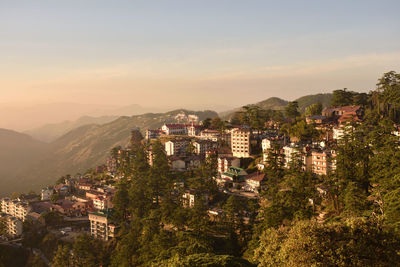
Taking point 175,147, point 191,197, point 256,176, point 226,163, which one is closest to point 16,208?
point 175,147

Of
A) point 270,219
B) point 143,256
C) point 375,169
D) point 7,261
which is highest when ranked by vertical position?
point 375,169

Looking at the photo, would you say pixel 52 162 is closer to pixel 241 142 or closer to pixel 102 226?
pixel 102 226

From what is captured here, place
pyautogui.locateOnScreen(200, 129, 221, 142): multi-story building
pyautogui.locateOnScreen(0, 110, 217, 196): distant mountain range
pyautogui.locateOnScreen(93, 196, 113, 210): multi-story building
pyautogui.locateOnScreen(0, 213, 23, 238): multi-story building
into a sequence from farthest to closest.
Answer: pyautogui.locateOnScreen(0, 110, 217, 196): distant mountain range
pyautogui.locateOnScreen(200, 129, 221, 142): multi-story building
pyautogui.locateOnScreen(93, 196, 113, 210): multi-story building
pyautogui.locateOnScreen(0, 213, 23, 238): multi-story building

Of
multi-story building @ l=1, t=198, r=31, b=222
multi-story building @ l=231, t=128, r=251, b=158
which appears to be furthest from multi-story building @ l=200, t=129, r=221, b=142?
multi-story building @ l=1, t=198, r=31, b=222

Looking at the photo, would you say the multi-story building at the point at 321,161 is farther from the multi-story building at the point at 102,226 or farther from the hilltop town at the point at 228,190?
the multi-story building at the point at 102,226

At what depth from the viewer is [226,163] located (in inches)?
1997

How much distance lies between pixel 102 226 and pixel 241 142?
85.6 feet

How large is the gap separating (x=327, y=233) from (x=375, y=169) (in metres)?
19.8

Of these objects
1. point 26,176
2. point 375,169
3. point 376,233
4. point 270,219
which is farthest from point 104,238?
point 26,176

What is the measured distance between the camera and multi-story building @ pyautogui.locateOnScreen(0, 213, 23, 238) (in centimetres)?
4909

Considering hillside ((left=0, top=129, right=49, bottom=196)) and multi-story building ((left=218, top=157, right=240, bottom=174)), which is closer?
multi-story building ((left=218, top=157, right=240, bottom=174))

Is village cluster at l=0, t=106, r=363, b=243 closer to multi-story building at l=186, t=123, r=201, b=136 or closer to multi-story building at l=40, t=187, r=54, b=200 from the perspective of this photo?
multi-story building at l=40, t=187, r=54, b=200

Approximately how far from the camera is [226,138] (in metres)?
61.4

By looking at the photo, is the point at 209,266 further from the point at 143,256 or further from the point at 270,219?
the point at 143,256
